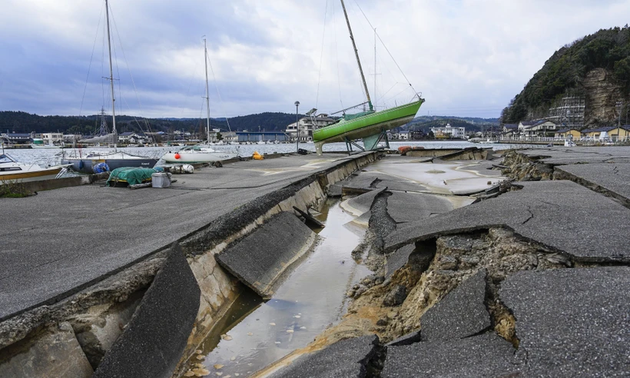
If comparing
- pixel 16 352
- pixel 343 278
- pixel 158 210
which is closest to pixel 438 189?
pixel 343 278

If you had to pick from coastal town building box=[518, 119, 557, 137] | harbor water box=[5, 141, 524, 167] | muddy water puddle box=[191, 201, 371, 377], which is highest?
coastal town building box=[518, 119, 557, 137]

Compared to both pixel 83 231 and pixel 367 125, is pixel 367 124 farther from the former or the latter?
pixel 83 231

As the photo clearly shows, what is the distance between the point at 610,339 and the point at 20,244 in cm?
694

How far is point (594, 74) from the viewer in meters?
84.8

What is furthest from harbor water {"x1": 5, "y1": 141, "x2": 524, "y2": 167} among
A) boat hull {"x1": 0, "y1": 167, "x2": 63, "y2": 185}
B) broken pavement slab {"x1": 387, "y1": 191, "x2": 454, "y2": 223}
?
broken pavement slab {"x1": 387, "y1": 191, "x2": 454, "y2": 223}

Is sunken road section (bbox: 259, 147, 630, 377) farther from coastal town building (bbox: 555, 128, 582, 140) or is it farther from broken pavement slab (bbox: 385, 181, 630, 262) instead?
coastal town building (bbox: 555, 128, 582, 140)

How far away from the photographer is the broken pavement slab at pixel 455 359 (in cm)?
248

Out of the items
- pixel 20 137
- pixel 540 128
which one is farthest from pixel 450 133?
pixel 20 137

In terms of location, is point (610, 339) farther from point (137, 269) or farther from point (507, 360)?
point (137, 269)

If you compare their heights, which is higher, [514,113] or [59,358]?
[514,113]

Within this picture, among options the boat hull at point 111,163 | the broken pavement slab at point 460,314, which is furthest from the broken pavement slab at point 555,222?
the boat hull at point 111,163

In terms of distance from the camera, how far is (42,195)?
10445 millimetres

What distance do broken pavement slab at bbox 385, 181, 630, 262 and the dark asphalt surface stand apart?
146 inches

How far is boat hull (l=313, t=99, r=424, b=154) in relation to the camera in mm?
29484
